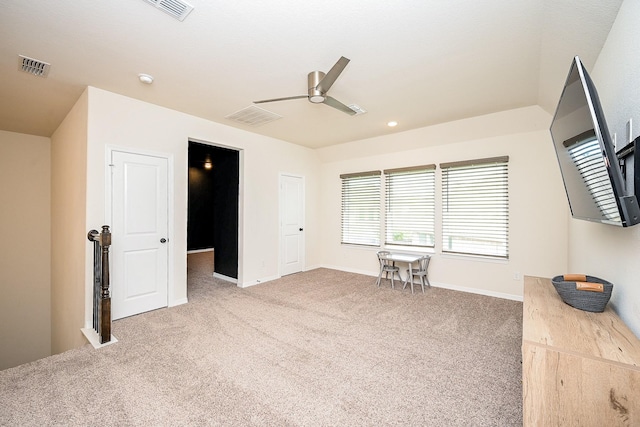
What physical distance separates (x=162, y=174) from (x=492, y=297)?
517cm

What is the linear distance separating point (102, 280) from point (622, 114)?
172 inches

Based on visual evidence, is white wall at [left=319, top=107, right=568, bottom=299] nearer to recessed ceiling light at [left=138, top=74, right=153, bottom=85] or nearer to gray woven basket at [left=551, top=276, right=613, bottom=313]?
gray woven basket at [left=551, top=276, right=613, bottom=313]

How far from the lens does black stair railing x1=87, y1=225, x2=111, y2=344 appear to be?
2736 mm

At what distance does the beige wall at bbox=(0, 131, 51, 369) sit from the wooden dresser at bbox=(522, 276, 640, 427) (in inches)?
270

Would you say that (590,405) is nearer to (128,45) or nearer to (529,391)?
(529,391)

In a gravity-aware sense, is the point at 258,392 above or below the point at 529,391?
below

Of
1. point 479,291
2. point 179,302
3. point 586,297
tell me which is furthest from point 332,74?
point 479,291

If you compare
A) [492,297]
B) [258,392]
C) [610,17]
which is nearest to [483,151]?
[492,297]

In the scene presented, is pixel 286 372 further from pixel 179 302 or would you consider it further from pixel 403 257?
pixel 403 257

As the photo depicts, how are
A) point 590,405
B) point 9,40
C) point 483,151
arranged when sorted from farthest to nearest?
point 483,151 < point 9,40 < point 590,405

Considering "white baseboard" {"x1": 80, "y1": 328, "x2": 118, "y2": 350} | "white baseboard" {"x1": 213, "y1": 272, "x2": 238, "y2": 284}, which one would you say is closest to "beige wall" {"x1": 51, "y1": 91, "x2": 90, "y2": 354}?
"white baseboard" {"x1": 80, "y1": 328, "x2": 118, "y2": 350}

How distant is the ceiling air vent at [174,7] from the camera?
6.15 feet

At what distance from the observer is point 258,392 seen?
2025 mm

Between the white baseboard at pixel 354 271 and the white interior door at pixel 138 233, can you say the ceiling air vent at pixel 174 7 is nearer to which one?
the white interior door at pixel 138 233
